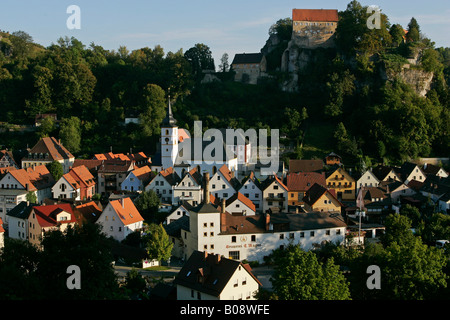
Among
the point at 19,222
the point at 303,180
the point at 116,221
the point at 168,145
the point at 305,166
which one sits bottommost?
the point at 19,222

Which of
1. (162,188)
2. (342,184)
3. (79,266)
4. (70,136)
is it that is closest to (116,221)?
(162,188)

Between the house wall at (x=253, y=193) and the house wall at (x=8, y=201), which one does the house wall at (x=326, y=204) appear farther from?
the house wall at (x=8, y=201)

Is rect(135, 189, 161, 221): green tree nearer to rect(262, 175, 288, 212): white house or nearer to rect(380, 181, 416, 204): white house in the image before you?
rect(262, 175, 288, 212): white house

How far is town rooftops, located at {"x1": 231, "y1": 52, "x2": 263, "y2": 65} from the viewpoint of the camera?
268ft

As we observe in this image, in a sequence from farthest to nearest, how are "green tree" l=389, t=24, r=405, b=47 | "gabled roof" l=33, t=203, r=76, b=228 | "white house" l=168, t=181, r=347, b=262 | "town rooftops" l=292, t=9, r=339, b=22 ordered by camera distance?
1. "town rooftops" l=292, t=9, r=339, b=22
2. "green tree" l=389, t=24, r=405, b=47
3. "gabled roof" l=33, t=203, r=76, b=228
4. "white house" l=168, t=181, r=347, b=262

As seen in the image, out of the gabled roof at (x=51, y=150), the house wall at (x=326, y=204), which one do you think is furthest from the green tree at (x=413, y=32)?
the gabled roof at (x=51, y=150)

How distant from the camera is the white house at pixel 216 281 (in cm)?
2638

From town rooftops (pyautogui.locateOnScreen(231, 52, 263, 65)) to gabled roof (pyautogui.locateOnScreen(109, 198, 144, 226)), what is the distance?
1809 inches

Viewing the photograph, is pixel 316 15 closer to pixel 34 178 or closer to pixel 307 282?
pixel 34 178

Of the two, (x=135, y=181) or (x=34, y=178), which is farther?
(x=135, y=181)

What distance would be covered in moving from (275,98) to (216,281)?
51.7 m

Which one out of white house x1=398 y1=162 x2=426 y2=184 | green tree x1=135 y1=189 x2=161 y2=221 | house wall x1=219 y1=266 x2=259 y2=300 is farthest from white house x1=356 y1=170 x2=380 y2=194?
house wall x1=219 y1=266 x2=259 y2=300

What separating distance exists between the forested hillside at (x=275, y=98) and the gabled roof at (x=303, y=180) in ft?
44.3

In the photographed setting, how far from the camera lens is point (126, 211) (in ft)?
131
